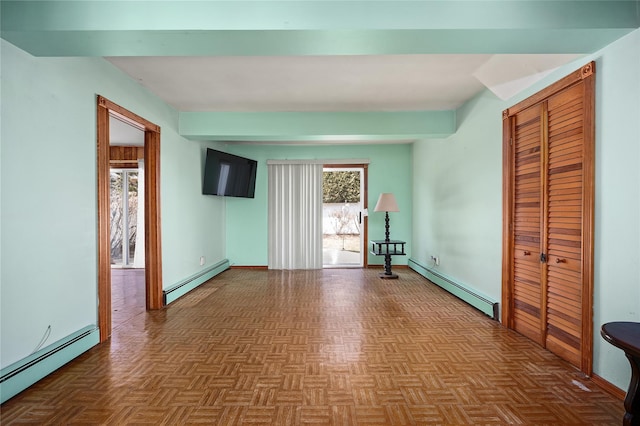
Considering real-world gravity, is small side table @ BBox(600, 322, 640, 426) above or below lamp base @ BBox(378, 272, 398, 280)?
above

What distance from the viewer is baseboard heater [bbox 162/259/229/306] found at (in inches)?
174

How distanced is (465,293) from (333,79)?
3223 millimetres

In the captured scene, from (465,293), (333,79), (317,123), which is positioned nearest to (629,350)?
(465,293)

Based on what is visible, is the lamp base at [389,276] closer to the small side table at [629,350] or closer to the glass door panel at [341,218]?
the glass door panel at [341,218]

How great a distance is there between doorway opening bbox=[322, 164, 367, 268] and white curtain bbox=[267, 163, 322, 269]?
0.29 metres

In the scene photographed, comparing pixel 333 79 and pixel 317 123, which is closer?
pixel 333 79

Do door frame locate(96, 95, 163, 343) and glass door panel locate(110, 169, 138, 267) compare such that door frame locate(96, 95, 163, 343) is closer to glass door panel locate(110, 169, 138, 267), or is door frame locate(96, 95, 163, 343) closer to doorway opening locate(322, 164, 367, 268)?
doorway opening locate(322, 164, 367, 268)

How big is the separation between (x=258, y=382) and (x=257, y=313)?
5.39 ft

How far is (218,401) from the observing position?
2160 millimetres

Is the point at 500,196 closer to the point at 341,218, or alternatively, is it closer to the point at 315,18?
the point at 315,18

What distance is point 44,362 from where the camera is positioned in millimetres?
2447

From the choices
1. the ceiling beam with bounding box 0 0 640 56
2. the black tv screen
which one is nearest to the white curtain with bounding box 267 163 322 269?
the black tv screen

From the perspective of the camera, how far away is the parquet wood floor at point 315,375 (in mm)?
2025

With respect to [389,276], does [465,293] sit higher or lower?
higher
